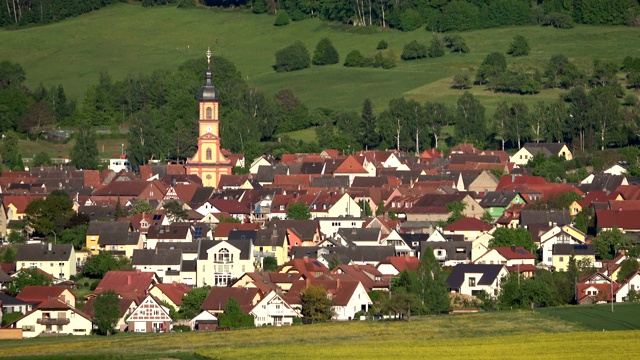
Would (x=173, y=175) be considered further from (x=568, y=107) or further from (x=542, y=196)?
(x=568, y=107)

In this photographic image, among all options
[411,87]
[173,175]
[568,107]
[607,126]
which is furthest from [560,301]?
[411,87]

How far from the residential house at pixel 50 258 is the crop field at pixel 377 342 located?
14817 mm

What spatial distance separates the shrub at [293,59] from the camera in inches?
6865

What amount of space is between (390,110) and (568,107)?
43.7ft

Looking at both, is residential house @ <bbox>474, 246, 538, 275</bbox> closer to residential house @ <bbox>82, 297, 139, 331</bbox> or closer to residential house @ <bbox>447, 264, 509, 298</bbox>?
residential house @ <bbox>447, 264, 509, 298</bbox>

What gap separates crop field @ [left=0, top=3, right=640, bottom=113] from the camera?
529 feet

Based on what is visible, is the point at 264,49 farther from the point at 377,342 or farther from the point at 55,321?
the point at 377,342

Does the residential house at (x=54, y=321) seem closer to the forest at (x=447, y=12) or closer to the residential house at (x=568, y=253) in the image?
the residential house at (x=568, y=253)

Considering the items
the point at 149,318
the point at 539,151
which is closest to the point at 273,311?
the point at 149,318

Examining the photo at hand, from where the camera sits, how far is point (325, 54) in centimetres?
17438

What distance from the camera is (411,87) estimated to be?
6275 inches

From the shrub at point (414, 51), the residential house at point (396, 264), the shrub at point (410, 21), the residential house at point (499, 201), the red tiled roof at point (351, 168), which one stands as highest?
the shrub at point (410, 21)

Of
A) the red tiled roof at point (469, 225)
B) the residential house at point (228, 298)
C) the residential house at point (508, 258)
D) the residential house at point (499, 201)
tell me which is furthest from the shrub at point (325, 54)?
the residential house at point (228, 298)

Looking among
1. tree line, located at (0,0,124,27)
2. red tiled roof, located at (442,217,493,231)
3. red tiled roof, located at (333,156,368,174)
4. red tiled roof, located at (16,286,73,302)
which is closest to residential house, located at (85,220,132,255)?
red tiled roof, located at (16,286,73,302)
